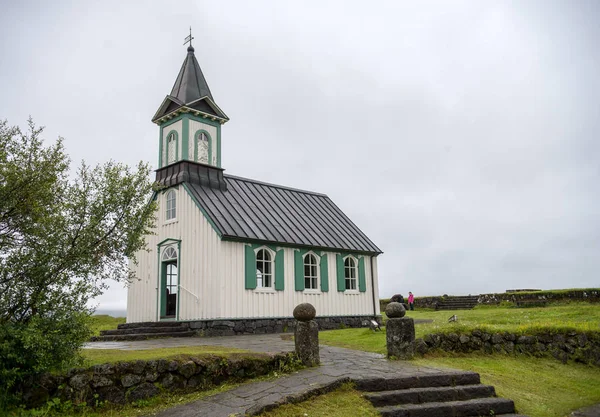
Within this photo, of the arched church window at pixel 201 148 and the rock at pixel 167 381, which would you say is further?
the arched church window at pixel 201 148

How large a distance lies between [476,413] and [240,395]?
12.4ft

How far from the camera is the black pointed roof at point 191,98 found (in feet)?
65.1

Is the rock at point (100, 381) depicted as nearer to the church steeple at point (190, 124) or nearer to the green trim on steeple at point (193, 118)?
the church steeple at point (190, 124)

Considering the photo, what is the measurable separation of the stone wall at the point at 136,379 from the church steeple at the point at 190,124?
1222 cm

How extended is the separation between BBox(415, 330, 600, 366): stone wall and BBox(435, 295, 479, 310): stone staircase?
2101cm

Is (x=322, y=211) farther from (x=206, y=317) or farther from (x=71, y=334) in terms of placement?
(x=71, y=334)

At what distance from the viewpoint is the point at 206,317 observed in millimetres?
16844

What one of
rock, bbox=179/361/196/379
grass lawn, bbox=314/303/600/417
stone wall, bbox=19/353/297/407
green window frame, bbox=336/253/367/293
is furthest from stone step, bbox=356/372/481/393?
green window frame, bbox=336/253/367/293

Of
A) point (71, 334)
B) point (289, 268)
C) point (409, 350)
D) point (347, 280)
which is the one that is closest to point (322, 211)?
point (347, 280)

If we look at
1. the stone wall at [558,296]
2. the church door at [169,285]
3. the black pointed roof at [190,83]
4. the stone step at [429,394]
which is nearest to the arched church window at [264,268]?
the church door at [169,285]

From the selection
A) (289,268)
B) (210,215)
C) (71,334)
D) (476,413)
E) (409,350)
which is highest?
(210,215)

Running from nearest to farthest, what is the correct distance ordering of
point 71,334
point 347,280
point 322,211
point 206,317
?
1. point 71,334
2. point 206,317
3. point 347,280
4. point 322,211

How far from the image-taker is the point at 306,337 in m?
9.38

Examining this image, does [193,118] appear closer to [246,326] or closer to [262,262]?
[262,262]
